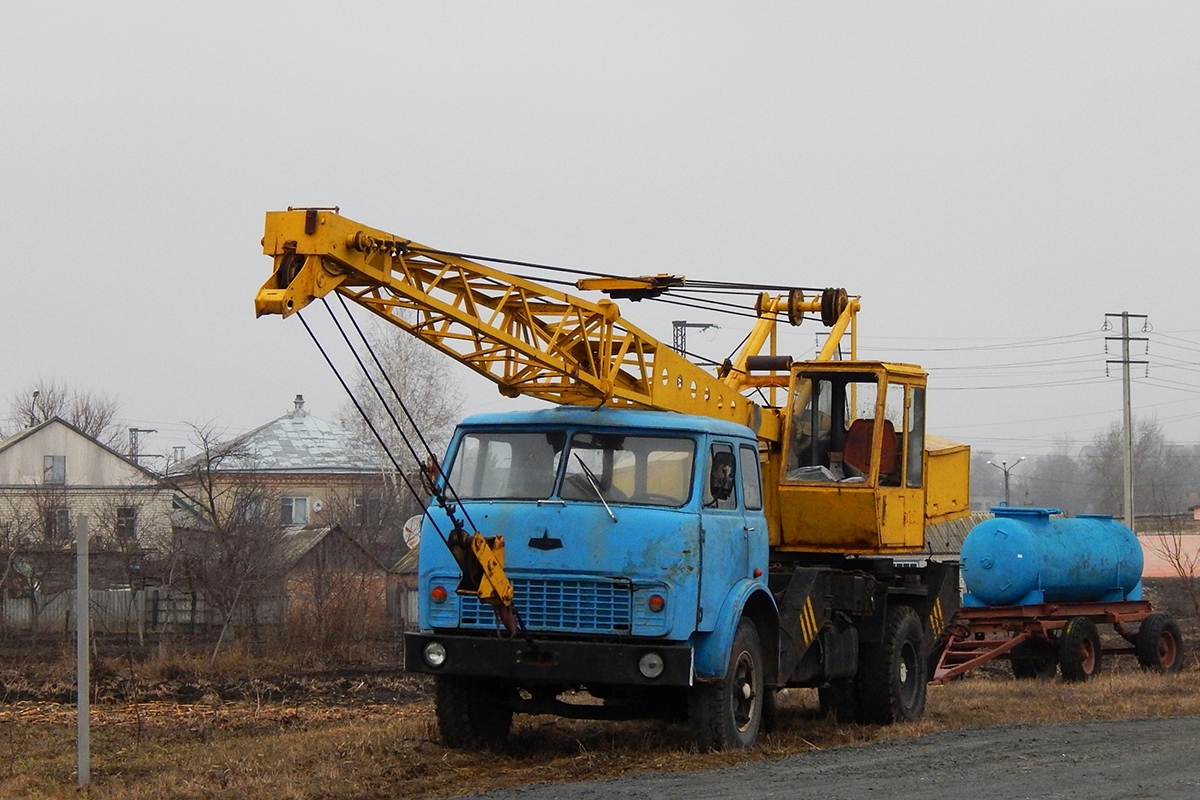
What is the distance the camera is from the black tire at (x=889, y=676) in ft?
49.1

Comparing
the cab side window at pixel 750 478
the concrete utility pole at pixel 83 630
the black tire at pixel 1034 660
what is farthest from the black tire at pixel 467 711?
the black tire at pixel 1034 660

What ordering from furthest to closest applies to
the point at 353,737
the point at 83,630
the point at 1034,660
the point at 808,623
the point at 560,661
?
the point at 1034,660 → the point at 808,623 → the point at 353,737 → the point at 560,661 → the point at 83,630

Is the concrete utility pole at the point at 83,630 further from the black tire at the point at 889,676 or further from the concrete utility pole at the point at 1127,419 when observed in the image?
the concrete utility pole at the point at 1127,419

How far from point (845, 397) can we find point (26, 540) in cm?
2276

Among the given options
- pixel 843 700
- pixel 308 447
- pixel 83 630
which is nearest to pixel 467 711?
pixel 83 630

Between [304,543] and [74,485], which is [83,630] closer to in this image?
[304,543]

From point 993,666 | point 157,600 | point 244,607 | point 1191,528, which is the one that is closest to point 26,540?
point 157,600

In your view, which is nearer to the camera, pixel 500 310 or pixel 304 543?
pixel 500 310

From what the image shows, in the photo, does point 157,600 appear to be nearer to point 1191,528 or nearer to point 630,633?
point 630,633

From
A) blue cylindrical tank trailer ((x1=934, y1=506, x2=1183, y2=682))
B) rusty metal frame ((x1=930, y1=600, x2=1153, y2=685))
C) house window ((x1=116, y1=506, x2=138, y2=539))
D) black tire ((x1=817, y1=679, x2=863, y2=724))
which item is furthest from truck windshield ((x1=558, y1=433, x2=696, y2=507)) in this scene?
house window ((x1=116, y1=506, x2=138, y2=539))

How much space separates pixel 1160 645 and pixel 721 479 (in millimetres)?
14417

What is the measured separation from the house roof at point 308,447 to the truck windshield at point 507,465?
55382 millimetres

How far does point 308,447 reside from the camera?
72750 mm

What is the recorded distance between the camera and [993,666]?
2786 cm
